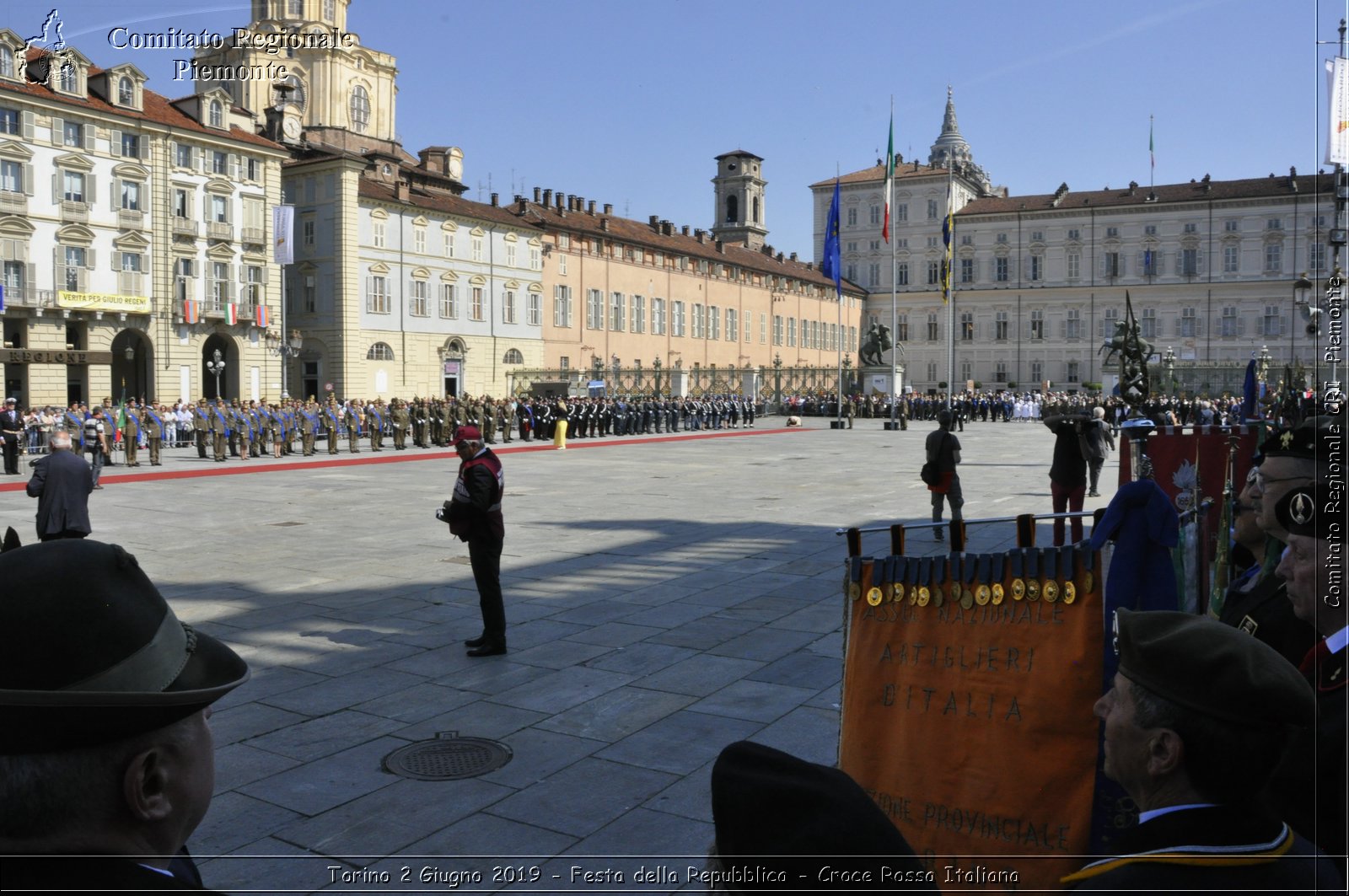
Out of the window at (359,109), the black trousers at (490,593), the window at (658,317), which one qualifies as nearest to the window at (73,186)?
the window at (359,109)

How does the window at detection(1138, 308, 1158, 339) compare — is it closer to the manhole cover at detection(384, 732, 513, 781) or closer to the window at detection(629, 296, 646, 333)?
the window at detection(629, 296, 646, 333)

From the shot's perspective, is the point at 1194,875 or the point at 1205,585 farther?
the point at 1205,585

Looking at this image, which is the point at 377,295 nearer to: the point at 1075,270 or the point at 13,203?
the point at 13,203

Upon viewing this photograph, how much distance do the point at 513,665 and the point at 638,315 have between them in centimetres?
5745

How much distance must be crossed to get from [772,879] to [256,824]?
3.96 metres

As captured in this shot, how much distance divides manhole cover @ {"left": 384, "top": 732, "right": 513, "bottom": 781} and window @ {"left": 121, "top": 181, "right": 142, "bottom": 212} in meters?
43.4

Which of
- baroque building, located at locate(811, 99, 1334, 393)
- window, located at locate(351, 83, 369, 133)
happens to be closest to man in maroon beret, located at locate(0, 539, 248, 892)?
window, located at locate(351, 83, 369, 133)

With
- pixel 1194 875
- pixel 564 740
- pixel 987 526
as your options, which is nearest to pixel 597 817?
pixel 564 740

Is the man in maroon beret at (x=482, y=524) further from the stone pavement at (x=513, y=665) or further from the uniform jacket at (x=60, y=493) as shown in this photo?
the uniform jacket at (x=60, y=493)

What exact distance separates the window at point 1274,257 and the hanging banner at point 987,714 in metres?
87.1

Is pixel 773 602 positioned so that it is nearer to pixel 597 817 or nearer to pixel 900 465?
pixel 597 817

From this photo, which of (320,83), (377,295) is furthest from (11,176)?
(320,83)

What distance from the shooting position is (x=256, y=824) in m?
4.47

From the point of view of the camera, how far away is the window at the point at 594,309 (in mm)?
60031
